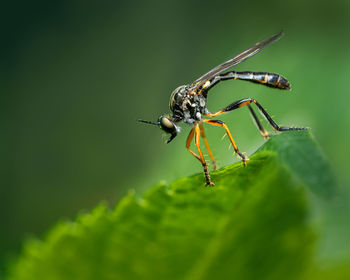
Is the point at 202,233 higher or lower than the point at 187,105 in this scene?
lower

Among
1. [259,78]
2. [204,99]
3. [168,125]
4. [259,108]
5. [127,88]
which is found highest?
[127,88]

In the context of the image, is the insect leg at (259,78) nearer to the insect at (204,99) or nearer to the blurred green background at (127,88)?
the insect at (204,99)

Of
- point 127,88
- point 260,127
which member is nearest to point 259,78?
point 260,127

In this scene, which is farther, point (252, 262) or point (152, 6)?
point (152, 6)

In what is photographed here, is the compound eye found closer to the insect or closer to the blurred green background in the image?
the insect

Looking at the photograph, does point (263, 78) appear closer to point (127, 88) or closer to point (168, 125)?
point (168, 125)

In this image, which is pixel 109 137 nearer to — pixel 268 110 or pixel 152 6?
pixel 152 6

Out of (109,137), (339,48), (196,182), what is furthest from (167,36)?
(196,182)
